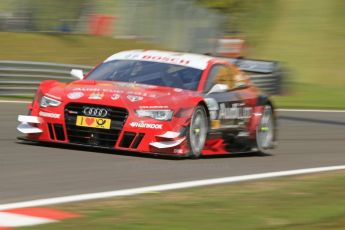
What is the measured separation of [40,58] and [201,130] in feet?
49.5

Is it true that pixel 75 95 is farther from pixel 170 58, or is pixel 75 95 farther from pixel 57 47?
pixel 57 47

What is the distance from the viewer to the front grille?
9.80 meters

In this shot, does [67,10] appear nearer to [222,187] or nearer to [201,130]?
[201,130]

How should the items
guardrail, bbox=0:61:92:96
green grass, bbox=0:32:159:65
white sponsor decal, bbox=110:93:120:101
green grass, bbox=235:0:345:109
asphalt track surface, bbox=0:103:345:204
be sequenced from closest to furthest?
asphalt track surface, bbox=0:103:345:204 < white sponsor decal, bbox=110:93:120:101 < guardrail, bbox=0:61:92:96 < green grass, bbox=0:32:159:65 < green grass, bbox=235:0:345:109

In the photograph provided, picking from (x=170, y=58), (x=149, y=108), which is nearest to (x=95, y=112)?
(x=149, y=108)

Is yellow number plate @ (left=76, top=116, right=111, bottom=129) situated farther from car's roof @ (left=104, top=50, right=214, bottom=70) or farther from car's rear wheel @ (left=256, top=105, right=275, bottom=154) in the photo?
car's rear wheel @ (left=256, top=105, right=275, bottom=154)

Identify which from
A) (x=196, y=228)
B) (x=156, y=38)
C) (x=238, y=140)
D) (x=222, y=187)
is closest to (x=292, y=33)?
(x=156, y=38)

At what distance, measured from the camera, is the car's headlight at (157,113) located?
9.80 m

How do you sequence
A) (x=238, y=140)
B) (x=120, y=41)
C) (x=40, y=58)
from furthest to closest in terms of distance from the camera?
(x=120, y=41)
(x=40, y=58)
(x=238, y=140)

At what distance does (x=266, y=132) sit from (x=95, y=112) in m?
3.04

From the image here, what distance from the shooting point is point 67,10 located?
28234mm

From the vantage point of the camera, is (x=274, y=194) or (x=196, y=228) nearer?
(x=196, y=228)

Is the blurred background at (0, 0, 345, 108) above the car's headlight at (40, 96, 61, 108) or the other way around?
the other way around

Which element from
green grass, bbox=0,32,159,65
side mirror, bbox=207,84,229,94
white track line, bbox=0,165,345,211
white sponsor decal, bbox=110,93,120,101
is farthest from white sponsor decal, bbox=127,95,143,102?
green grass, bbox=0,32,159,65
